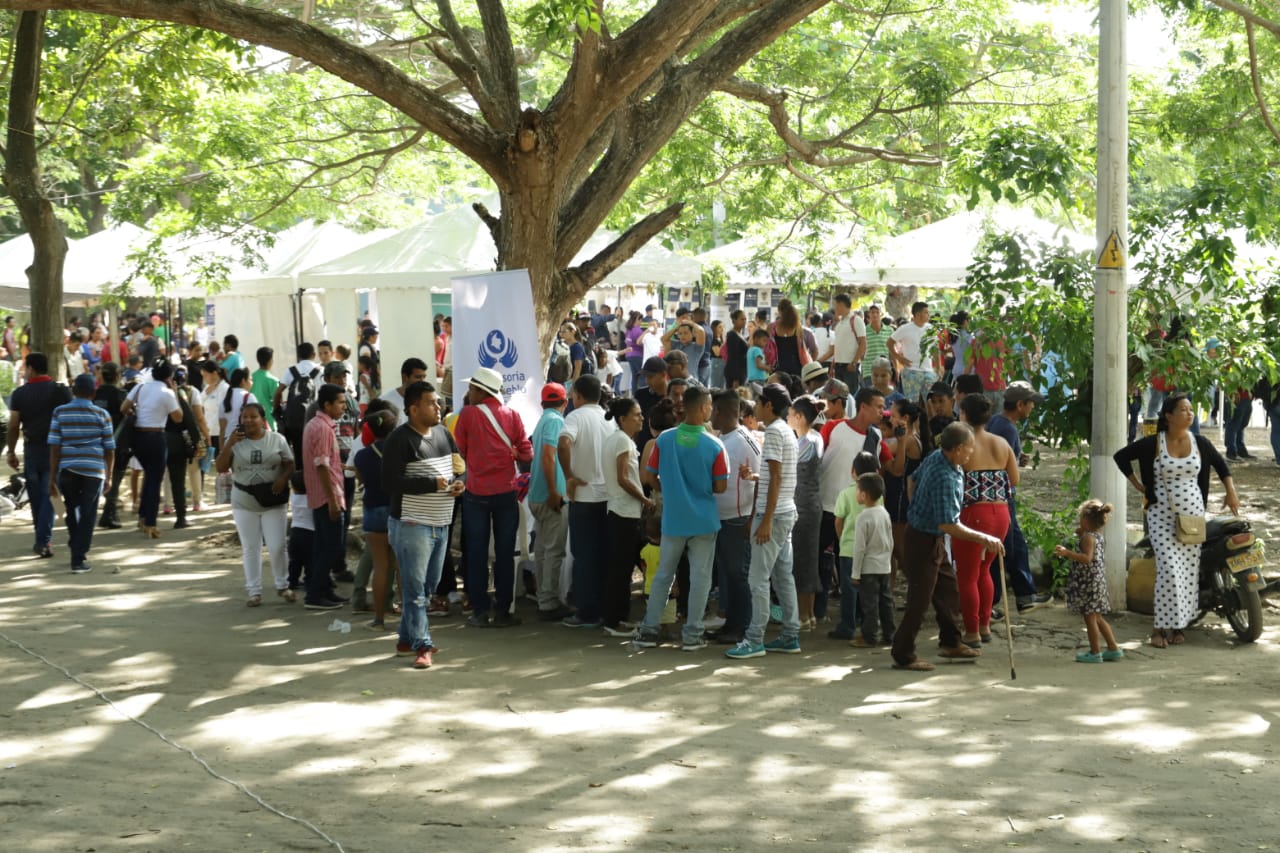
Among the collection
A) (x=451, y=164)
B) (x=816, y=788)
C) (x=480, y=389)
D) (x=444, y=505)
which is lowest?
(x=816, y=788)

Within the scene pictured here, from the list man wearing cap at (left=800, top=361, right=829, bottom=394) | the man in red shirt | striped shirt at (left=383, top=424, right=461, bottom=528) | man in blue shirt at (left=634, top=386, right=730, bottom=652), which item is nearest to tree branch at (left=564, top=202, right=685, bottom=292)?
man wearing cap at (left=800, top=361, right=829, bottom=394)

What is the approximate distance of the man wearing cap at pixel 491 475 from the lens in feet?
32.9

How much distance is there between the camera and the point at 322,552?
11.0 metres

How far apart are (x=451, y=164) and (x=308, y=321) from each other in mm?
12476

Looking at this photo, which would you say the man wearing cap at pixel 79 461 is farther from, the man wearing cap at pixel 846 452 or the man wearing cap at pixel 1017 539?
the man wearing cap at pixel 1017 539

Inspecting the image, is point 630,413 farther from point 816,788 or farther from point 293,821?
point 293,821

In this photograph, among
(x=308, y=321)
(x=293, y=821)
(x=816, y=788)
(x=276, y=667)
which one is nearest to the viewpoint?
(x=293, y=821)

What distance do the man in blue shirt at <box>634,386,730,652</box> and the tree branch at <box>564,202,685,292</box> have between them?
2.89m

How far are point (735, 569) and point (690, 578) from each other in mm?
313

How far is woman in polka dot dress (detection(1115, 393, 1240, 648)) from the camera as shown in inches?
378

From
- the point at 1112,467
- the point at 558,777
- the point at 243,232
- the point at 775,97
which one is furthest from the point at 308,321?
the point at 558,777

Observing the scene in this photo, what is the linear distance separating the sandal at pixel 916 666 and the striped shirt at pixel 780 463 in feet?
3.91

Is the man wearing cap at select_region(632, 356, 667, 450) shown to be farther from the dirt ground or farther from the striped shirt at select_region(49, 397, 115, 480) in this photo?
the striped shirt at select_region(49, 397, 115, 480)

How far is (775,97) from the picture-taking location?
1399 centimetres
